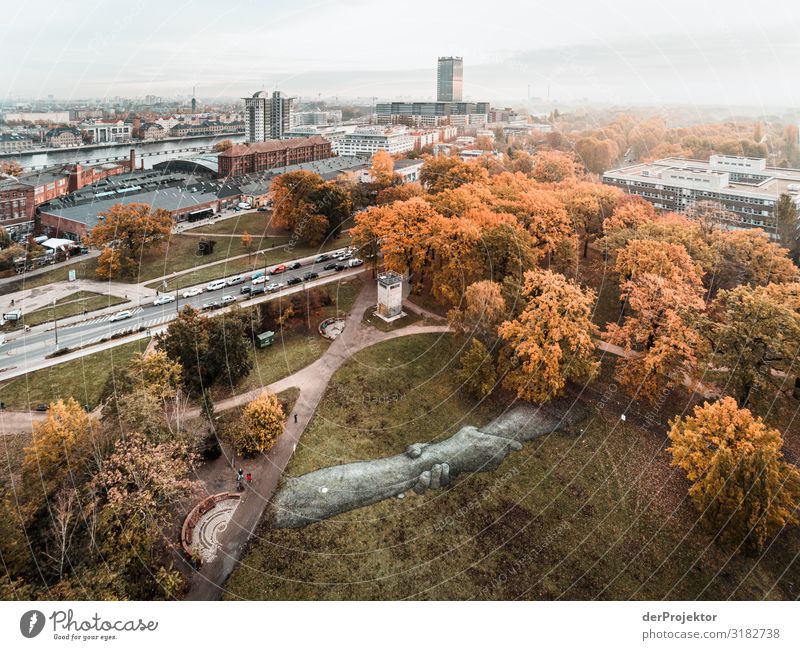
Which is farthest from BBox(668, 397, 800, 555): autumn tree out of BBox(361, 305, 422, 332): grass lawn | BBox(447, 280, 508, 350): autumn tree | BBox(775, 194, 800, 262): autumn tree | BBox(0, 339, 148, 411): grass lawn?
BBox(775, 194, 800, 262): autumn tree

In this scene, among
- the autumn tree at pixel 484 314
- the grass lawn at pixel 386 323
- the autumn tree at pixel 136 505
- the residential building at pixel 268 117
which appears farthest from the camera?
the residential building at pixel 268 117

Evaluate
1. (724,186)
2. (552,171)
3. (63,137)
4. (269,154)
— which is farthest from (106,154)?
(724,186)

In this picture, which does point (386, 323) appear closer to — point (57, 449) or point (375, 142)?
point (57, 449)

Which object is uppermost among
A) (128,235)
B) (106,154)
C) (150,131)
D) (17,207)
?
(150,131)

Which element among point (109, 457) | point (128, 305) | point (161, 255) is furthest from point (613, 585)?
point (161, 255)

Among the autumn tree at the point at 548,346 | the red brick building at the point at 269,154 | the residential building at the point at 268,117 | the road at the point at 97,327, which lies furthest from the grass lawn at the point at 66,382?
the residential building at the point at 268,117

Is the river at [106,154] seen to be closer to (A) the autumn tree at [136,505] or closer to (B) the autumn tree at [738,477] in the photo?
(A) the autumn tree at [136,505]
